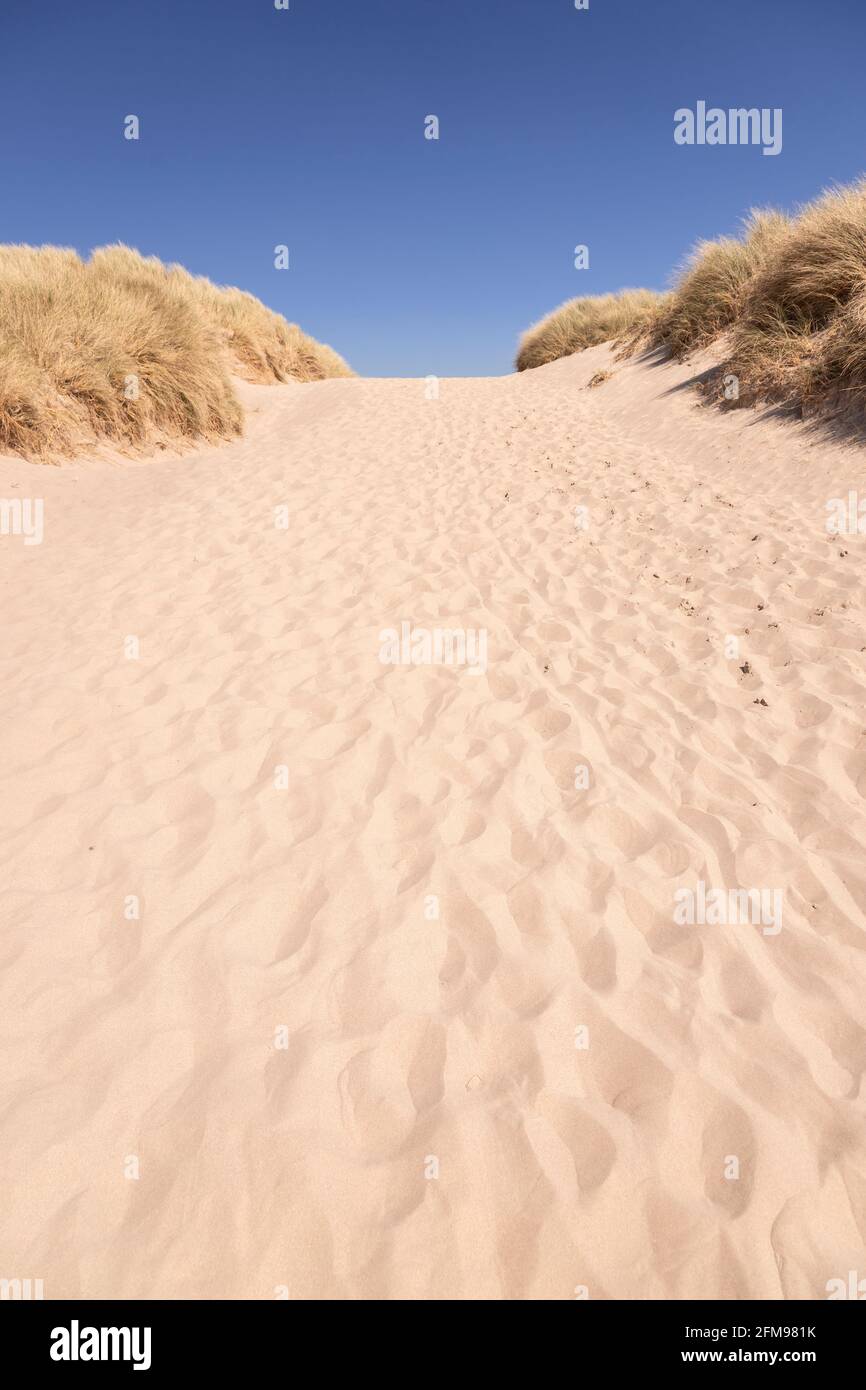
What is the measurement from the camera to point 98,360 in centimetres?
845

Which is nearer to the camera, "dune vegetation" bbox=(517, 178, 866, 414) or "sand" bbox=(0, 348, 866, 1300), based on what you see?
"sand" bbox=(0, 348, 866, 1300)

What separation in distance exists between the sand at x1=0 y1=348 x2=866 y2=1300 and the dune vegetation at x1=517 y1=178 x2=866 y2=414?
13.2 feet

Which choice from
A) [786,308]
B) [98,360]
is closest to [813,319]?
[786,308]

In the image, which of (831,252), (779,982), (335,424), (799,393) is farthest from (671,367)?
(779,982)

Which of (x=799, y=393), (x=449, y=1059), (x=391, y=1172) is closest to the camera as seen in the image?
(x=391, y=1172)

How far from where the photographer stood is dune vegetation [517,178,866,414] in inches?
296

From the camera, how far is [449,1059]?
6.19 feet

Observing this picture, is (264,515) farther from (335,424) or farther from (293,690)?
(335,424)

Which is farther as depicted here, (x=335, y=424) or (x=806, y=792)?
(x=335, y=424)

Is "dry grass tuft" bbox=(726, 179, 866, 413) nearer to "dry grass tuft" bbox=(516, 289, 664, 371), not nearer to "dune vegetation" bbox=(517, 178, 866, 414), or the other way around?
"dune vegetation" bbox=(517, 178, 866, 414)

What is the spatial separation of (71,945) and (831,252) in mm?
11568

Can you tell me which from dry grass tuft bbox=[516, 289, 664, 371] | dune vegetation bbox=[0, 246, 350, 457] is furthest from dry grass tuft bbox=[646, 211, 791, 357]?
dune vegetation bbox=[0, 246, 350, 457]

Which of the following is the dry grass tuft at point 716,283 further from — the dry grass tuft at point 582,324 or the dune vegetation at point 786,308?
the dry grass tuft at point 582,324

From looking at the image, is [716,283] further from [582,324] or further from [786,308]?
[582,324]
